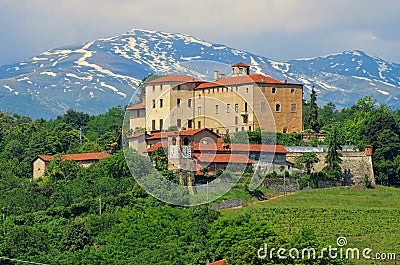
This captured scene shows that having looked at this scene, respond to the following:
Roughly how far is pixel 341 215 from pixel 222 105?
1139 cm

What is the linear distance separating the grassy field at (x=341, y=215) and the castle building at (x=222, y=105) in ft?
17.8

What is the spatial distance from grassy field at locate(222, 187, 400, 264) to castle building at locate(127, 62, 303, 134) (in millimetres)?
5414

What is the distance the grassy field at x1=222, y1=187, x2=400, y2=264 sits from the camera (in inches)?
1497

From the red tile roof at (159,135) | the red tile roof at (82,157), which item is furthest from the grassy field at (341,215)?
the red tile roof at (82,157)

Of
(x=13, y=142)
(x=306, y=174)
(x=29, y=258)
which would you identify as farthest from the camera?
(x=13, y=142)

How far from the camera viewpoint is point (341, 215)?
41.3 m

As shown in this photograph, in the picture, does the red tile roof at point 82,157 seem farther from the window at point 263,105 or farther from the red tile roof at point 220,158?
the window at point 263,105

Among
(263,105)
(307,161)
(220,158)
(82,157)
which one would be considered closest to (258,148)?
(307,161)

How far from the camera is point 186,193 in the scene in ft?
139

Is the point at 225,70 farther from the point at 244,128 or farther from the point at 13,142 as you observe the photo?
the point at 13,142

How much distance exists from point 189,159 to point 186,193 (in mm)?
1705

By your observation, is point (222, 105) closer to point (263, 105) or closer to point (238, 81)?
point (238, 81)

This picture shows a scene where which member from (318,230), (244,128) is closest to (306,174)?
(244,128)

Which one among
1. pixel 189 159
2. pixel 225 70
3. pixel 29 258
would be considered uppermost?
pixel 225 70
